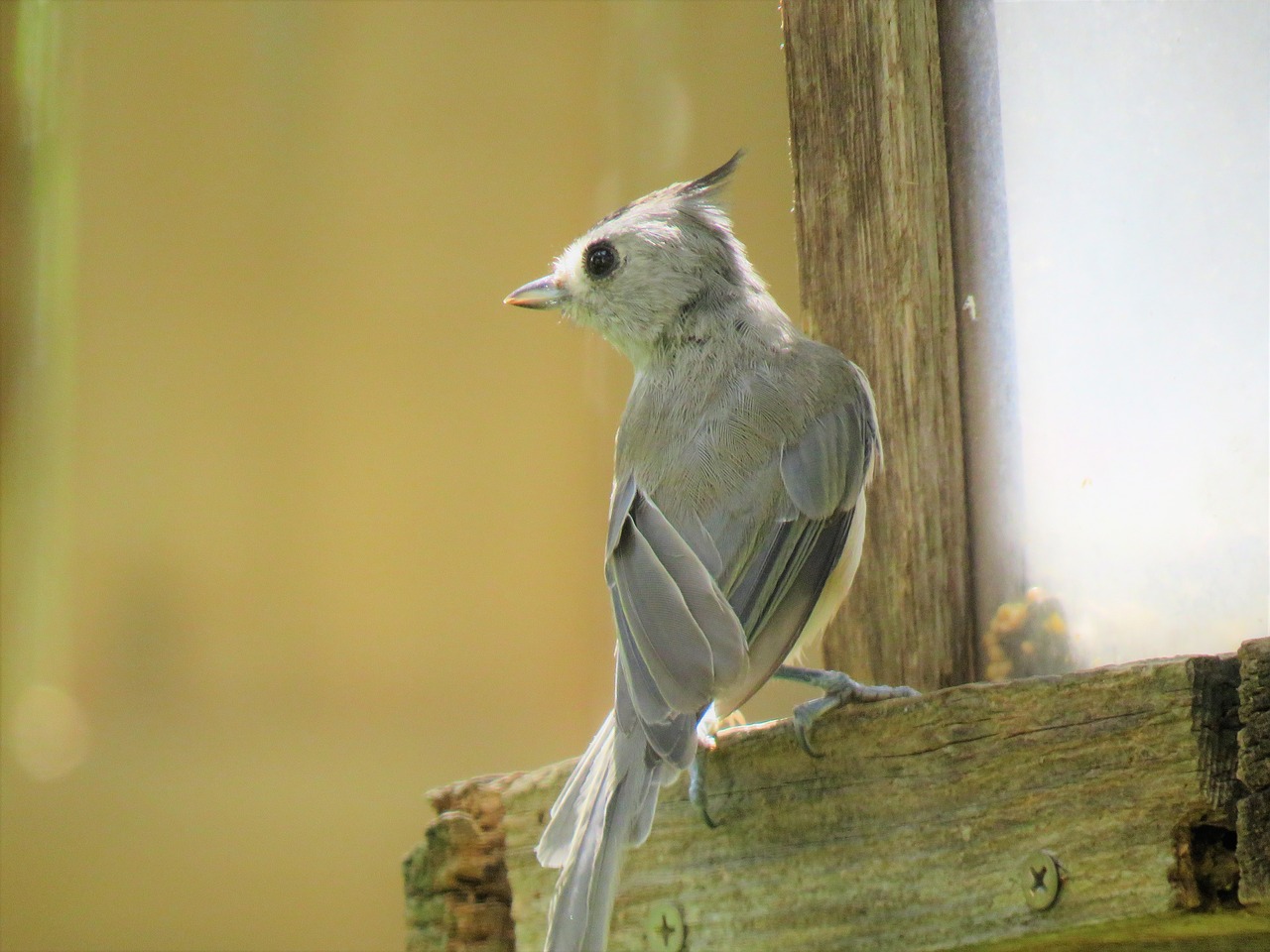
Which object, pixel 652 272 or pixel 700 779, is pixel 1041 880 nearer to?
pixel 700 779

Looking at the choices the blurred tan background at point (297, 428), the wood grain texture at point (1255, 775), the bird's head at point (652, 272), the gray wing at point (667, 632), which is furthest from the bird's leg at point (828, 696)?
the blurred tan background at point (297, 428)

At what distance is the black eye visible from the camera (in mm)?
3174

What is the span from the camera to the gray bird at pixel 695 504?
81.0 inches

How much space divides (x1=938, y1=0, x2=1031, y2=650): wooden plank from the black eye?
0.88m

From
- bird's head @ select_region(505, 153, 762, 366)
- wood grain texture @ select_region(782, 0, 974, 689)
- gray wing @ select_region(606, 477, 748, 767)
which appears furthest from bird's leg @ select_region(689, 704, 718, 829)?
bird's head @ select_region(505, 153, 762, 366)

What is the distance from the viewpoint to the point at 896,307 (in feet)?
8.29

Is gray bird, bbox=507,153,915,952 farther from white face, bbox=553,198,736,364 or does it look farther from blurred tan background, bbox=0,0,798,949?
blurred tan background, bbox=0,0,798,949

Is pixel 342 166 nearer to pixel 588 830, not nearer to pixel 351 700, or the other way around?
pixel 351 700

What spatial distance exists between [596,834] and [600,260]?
1525 mm

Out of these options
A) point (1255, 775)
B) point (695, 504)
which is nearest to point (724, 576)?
point (695, 504)

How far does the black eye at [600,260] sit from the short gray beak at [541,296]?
0.30ft

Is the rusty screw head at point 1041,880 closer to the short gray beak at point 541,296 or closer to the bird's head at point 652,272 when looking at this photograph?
the bird's head at point 652,272

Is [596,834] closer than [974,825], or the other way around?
[974,825]

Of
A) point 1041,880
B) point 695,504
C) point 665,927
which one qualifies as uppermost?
point 695,504
